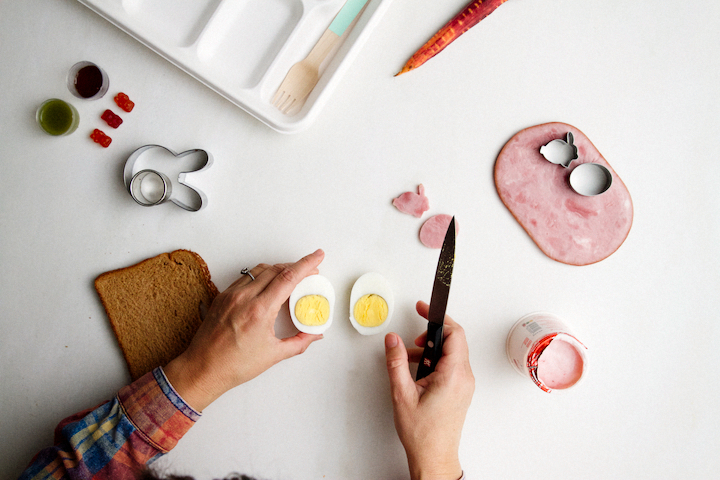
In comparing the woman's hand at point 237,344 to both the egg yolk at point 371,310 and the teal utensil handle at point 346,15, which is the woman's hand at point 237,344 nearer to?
the egg yolk at point 371,310

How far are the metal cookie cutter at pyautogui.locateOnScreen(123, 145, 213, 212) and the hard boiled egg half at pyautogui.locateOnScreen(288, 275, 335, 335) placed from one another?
0.56m

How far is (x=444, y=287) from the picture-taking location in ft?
4.44

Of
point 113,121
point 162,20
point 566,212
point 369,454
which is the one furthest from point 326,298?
point 162,20

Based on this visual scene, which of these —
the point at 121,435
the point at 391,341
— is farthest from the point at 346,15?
the point at 121,435

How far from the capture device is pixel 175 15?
1502 mm

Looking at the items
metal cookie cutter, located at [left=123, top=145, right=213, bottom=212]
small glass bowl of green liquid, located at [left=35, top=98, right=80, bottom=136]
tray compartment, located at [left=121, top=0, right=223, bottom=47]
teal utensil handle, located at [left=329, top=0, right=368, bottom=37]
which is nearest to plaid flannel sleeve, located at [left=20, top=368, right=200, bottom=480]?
metal cookie cutter, located at [left=123, top=145, right=213, bottom=212]

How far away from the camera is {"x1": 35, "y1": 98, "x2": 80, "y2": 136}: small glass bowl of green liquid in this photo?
1.60 meters

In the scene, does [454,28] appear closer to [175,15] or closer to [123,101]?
[175,15]

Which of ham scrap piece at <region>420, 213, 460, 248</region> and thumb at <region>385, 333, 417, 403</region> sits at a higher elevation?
ham scrap piece at <region>420, 213, 460, 248</region>

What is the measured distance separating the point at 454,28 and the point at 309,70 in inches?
24.5

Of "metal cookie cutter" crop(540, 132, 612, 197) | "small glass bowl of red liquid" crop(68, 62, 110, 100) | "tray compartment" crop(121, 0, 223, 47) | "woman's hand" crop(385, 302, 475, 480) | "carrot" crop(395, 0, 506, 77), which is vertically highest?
"carrot" crop(395, 0, 506, 77)

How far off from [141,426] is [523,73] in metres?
2.06

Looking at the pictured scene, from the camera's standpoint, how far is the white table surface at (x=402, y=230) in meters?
1.60

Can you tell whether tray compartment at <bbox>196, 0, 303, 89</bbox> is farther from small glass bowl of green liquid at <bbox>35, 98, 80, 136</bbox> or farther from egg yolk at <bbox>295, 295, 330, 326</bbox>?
egg yolk at <bbox>295, 295, 330, 326</bbox>
